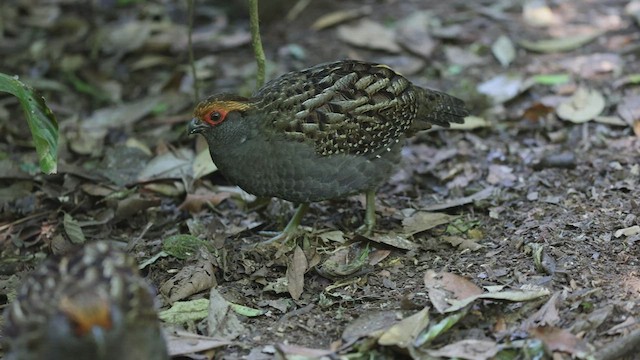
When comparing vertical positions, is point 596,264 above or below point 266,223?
above

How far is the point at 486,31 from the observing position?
9219 millimetres

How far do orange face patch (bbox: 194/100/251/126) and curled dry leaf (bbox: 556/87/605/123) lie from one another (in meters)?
2.99

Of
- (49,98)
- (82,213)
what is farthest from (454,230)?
(49,98)

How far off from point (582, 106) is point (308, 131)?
2900mm

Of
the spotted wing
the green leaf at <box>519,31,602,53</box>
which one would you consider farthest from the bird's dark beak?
the green leaf at <box>519,31,602,53</box>

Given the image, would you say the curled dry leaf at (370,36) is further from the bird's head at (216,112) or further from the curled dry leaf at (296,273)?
the curled dry leaf at (296,273)

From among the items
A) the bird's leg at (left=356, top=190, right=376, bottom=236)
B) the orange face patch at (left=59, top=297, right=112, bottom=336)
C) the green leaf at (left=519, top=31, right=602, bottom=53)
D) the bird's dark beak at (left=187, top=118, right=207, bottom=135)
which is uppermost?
the orange face patch at (left=59, top=297, right=112, bottom=336)

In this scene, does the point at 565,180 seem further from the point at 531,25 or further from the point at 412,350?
the point at 531,25

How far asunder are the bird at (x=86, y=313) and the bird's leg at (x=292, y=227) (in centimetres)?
207

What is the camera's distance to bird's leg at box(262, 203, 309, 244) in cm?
607

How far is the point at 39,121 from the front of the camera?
5484mm

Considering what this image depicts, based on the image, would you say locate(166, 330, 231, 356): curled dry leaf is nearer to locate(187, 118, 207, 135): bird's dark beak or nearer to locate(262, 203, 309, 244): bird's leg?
locate(262, 203, 309, 244): bird's leg

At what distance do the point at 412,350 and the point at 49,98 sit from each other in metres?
5.40

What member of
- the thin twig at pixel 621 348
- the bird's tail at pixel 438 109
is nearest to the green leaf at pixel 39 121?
the bird's tail at pixel 438 109
